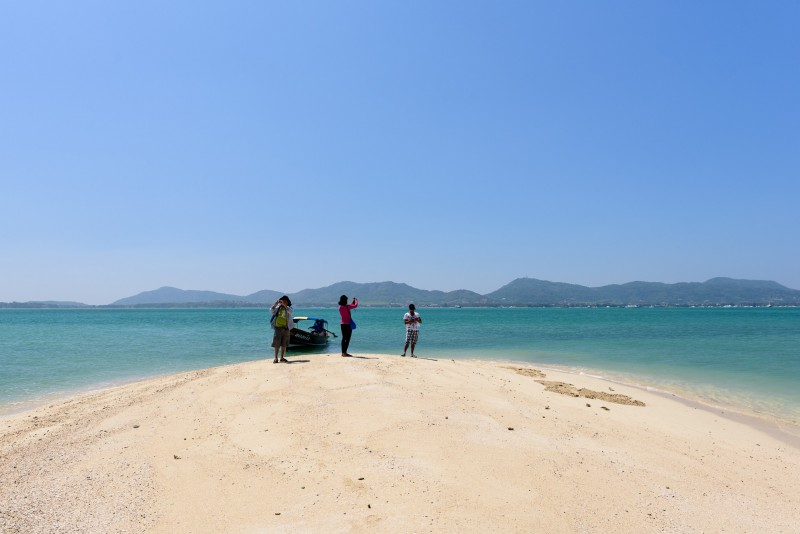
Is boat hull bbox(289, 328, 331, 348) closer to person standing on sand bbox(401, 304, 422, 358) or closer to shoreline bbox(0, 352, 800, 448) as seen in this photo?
shoreline bbox(0, 352, 800, 448)

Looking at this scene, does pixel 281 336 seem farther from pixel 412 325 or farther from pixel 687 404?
pixel 687 404

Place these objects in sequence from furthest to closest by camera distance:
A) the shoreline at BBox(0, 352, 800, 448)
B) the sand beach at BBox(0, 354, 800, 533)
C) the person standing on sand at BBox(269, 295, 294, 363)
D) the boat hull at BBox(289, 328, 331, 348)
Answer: the boat hull at BBox(289, 328, 331, 348) < the person standing on sand at BBox(269, 295, 294, 363) < the shoreline at BBox(0, 352, 800, 448) < the sand beach at BBox(0, 354, 800, 533)

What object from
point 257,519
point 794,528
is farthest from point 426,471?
point 794,528

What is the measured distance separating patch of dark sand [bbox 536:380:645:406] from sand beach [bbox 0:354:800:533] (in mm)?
1757

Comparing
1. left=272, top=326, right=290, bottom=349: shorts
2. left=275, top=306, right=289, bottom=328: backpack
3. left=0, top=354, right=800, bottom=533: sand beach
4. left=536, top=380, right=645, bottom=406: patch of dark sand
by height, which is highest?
left=275, top=306, right=289, bottom=328: backpack

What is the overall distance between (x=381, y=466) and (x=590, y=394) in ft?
30.0

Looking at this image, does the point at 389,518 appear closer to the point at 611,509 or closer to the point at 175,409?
the point at 611,509

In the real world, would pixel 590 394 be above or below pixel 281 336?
below

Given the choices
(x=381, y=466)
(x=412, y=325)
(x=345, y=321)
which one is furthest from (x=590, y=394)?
(x=381, y=466)

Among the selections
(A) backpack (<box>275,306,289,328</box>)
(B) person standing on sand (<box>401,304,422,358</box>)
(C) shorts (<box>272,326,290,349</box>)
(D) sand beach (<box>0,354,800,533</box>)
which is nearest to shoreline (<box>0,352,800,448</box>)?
(D) sand beach (<box>0,354,800,533</box>)

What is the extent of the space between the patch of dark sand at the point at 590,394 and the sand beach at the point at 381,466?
5.76 ft

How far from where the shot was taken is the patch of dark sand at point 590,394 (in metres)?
12.5

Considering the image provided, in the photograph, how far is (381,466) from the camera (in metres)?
5.91

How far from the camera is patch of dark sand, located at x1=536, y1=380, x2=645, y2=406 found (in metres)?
12.5
